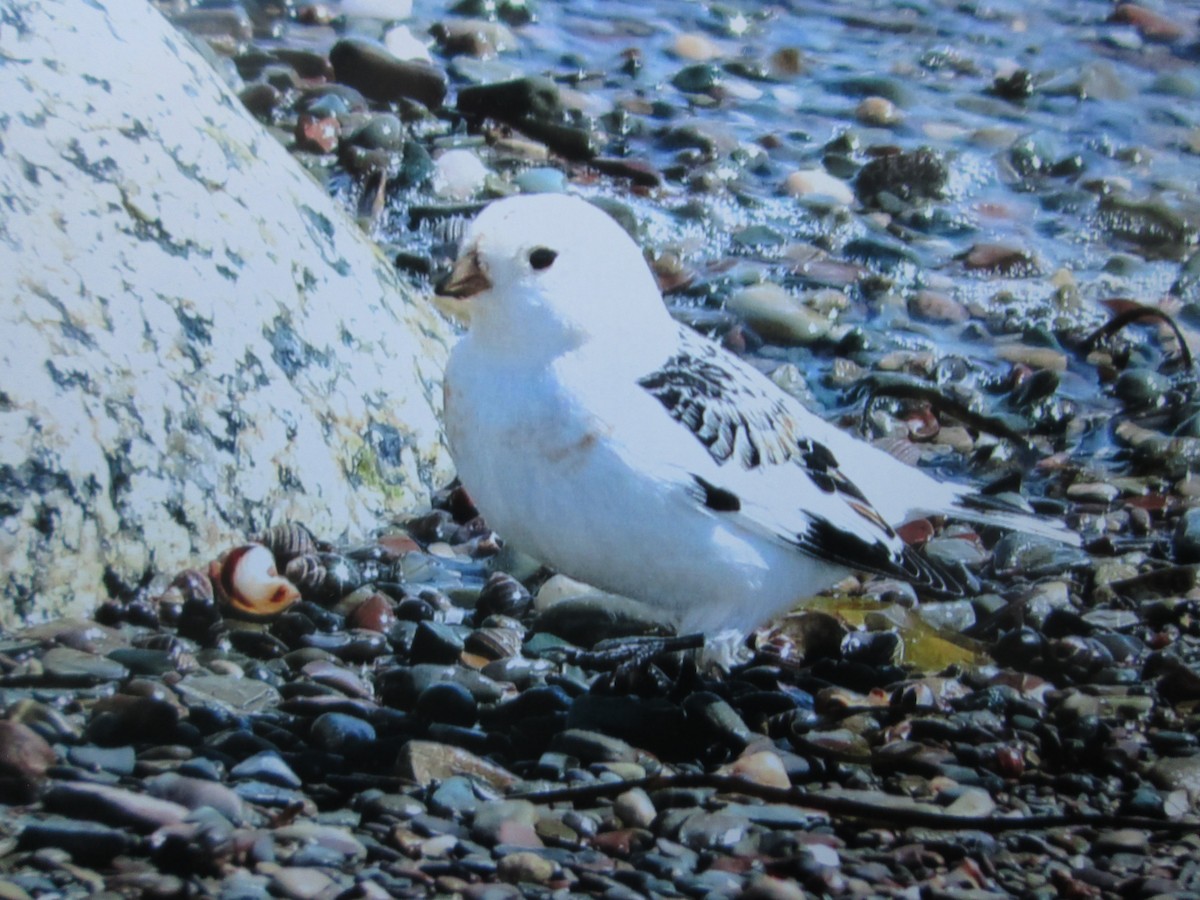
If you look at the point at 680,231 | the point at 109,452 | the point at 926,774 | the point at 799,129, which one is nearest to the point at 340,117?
the point at 680,231

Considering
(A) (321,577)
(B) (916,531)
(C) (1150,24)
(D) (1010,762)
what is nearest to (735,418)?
(D) (1010,762)

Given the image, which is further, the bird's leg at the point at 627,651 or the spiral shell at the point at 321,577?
the spiral shell at the point at 321,577

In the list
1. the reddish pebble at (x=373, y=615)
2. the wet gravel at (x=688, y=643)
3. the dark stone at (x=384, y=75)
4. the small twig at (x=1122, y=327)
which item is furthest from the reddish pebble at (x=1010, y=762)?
the dark stone at (x=384, y=75)

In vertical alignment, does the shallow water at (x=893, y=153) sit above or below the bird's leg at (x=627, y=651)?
above

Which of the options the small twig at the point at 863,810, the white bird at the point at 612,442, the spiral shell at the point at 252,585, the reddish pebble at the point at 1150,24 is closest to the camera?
the small twig at the point at 863,810

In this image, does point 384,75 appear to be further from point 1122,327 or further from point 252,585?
point 252,585

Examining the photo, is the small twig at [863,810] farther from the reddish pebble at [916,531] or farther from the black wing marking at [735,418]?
the reddish pebble at [916,531]

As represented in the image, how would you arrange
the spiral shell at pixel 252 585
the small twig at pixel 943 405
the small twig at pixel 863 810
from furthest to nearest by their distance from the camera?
1. the small twig at pixel 943 405
2. the spiral shell at pixel 252 585
3. the small twig at pixel 863 810
